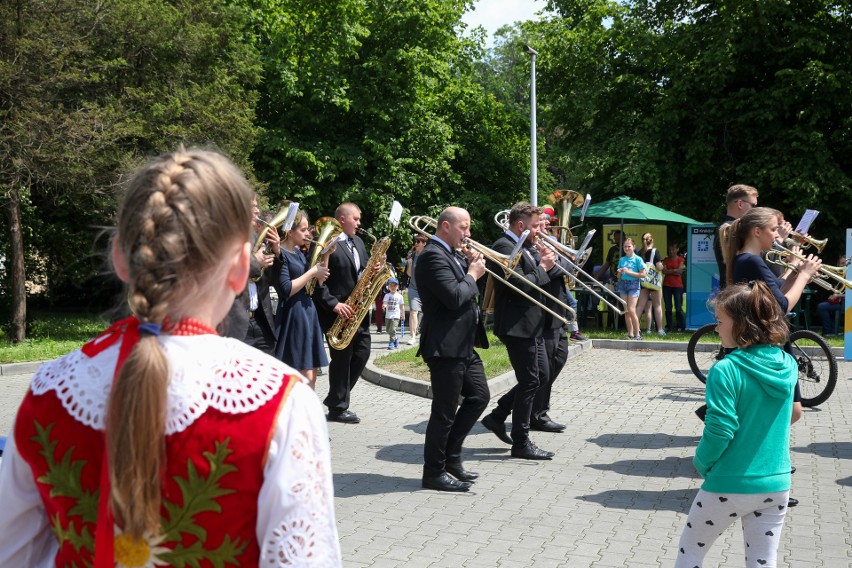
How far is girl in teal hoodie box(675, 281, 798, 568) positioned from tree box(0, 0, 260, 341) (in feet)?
42.6

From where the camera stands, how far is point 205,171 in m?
1.55

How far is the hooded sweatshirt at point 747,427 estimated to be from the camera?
362cm

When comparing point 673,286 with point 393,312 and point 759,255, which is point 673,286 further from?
point 759,255

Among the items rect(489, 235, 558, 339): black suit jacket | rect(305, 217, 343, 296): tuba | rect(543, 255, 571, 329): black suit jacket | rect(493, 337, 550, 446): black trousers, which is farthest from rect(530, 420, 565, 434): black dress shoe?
rect(305, 217, 343, 296): tuba

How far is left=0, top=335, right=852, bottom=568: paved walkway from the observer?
15.9 ft

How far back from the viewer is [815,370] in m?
8.95

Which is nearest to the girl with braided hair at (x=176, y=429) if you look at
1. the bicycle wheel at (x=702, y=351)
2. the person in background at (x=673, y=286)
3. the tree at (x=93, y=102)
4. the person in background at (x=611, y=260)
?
the bicycle wheel at (x=702, y=351)

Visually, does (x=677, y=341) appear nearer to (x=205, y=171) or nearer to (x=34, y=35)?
(x=34, y=35)

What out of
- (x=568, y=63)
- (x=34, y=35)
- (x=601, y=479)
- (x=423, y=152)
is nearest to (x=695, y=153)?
(x=568, y=63)

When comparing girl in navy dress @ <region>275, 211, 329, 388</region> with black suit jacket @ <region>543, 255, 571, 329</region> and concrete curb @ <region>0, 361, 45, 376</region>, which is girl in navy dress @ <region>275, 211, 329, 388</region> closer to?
black suit jacket @ <region>543, 255, 571, 329</region>

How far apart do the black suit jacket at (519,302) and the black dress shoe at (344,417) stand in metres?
2.12

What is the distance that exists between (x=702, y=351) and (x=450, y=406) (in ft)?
27.1

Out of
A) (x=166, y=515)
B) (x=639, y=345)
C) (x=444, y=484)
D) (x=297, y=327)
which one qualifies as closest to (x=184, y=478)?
(x=166, y=515)

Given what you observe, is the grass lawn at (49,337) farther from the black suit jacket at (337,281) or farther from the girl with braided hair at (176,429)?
the girl with braided hair at (176,429)
